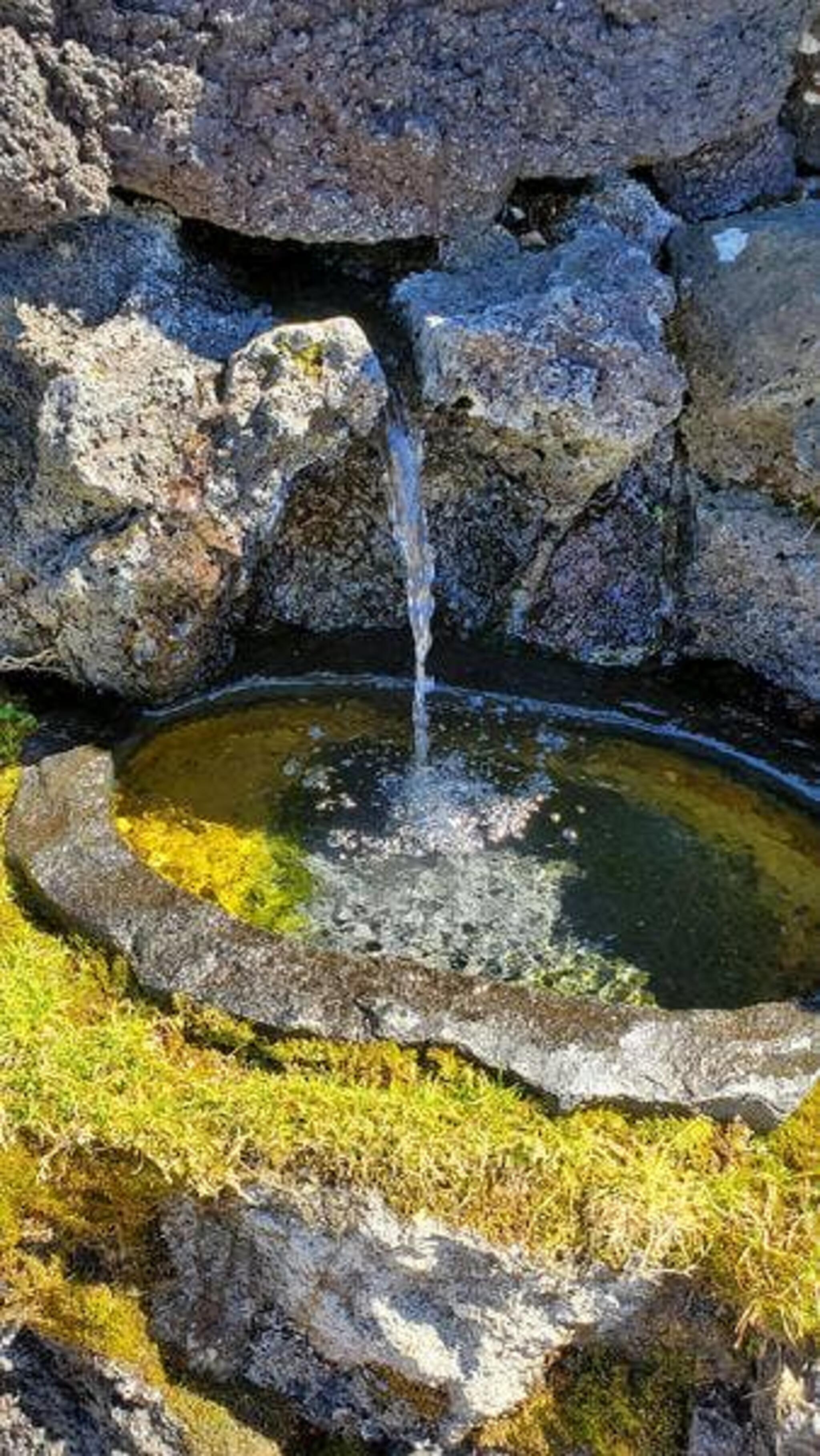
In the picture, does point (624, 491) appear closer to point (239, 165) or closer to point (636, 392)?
point (636, 392)

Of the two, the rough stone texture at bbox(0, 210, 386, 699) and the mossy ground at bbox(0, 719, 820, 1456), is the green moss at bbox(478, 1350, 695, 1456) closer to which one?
the mossy ground at bbox(0, 719, 820, 1456)

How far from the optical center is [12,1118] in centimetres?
395

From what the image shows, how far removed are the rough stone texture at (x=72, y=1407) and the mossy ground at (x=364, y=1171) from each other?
0.08 metres

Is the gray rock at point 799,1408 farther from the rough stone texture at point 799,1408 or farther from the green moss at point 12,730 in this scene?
the green moss at point 12,730

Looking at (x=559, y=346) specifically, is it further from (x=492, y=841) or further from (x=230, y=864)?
(x=230, y=864)

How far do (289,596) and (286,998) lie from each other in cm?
234

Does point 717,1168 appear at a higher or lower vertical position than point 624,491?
lower

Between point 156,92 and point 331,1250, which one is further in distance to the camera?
point 156,92

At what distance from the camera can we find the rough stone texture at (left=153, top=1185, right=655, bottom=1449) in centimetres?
370

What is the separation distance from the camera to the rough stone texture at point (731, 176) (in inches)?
218

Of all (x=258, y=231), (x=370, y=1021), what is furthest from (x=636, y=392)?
(x=370, y=1021)

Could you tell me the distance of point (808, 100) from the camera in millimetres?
5645

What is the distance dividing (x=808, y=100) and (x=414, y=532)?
228cm

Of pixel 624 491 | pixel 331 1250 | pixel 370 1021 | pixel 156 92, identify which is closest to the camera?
pixel 331 1250
